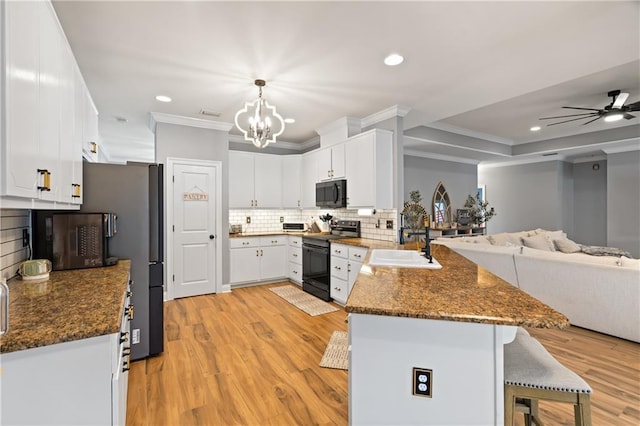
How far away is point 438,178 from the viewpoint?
7.70 metres

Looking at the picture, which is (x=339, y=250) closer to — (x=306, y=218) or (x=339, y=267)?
(x=339, y=267)

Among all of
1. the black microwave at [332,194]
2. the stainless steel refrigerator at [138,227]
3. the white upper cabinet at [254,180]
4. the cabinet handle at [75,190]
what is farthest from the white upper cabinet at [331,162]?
the cabinet handle at [75,190]

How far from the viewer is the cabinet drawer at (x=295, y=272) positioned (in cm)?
517

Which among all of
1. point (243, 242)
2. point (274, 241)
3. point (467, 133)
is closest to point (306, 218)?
point (274, 241)

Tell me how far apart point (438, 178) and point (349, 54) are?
576cm

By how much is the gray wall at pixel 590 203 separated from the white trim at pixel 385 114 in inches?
281

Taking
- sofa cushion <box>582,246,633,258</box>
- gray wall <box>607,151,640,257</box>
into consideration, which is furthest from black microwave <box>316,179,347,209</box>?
gray wall <box>607,151,640,257</box>

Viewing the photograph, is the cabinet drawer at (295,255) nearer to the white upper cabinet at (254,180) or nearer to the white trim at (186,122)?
the white upper cabinet at (254,180)

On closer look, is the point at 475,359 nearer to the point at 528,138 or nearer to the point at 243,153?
the point at 243,153

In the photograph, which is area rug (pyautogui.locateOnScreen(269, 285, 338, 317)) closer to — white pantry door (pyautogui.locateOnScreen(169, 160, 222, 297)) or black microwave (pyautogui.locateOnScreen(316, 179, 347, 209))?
white pantry door (pyautogui.locateOnScreen(169, 160, 222, 297))

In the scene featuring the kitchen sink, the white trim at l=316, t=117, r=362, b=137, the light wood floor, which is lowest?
the light wood floor

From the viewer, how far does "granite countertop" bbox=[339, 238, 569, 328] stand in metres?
1.20

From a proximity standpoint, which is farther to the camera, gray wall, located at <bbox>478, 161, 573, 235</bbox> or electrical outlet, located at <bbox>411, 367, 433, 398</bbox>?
gray wall, located at <bbox>478, 161, 573, 235</bbox>

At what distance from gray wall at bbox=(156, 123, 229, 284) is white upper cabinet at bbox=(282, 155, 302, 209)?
1.21 metres
